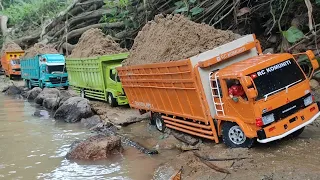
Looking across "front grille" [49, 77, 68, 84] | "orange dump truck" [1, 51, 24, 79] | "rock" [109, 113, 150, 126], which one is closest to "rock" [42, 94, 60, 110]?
"front grille" [49, 77, 68, 84]

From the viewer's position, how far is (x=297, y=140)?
7.95 m

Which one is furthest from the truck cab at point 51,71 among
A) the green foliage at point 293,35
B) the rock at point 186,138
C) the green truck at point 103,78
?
the green foliage at point 293,35

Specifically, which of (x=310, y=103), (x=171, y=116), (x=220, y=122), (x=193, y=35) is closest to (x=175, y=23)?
(x=193, y=35)

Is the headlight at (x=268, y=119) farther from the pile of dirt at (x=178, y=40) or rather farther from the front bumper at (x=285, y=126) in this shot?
the pile of dirt at (x=178, y=40)

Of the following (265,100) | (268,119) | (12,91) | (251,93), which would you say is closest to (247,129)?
(268,119)

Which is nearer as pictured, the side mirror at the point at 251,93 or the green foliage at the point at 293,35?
the side mirror at the point at 251,93

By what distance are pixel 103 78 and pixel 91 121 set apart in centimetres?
245

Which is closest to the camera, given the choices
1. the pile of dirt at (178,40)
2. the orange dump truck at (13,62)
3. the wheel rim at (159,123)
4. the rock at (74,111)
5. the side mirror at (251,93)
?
the side mirror at (251,93)

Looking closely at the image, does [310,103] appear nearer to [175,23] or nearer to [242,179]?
[242,179]

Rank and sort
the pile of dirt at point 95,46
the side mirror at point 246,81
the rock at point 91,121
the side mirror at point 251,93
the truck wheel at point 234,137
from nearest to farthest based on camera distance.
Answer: the side mirror at point 251,93 → the side mirror at point 246,81 → the truck wheel at point 234,137 → the rock at point 91,121 → the pile of dirt at point 95,46

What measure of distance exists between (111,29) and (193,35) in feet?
40.4

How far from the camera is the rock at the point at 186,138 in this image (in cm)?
896

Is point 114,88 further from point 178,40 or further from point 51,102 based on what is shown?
point 178,40

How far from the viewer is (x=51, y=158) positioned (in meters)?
9.02
